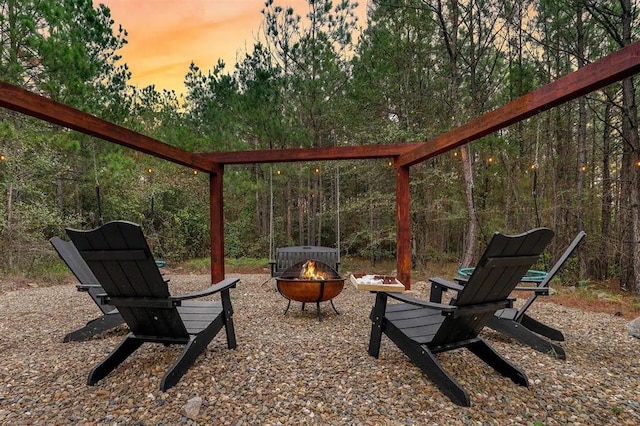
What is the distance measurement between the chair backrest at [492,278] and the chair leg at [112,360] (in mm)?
1922

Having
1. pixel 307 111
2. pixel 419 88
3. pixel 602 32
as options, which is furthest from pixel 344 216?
pixel 602 32

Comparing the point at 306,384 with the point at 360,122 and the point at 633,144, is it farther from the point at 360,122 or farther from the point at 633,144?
the point at 360,122

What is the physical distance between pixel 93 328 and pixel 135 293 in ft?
4.39

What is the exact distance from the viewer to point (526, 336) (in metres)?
2.57

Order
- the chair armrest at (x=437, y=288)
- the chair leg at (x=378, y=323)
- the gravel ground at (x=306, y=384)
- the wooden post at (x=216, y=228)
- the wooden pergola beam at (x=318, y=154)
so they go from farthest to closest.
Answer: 1. the wooden post at (x=216, y=228)
2. the wooden pergola beam at (x=318, y=154)
3. the chair armrest at (x=437, y=288)
4. the chair leg at (x=378, y=323)
5. the gravel ground at (x=306, y=384)

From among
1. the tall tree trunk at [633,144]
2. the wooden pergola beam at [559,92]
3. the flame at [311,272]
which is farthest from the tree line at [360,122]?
the wooden pergola beam at [559,92]

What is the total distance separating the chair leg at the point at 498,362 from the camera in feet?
6.61

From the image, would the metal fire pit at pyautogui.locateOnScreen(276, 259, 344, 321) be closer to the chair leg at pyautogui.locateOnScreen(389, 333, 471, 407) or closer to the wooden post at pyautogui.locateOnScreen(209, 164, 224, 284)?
the chair leg at pyautogui.locateOnScreen(389, 333, 471, 407)

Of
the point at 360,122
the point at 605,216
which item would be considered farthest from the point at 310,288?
the point at 605,216

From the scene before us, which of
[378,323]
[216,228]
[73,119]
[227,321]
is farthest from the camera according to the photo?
[216,228]

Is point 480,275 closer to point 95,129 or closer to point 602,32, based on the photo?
point 95,129

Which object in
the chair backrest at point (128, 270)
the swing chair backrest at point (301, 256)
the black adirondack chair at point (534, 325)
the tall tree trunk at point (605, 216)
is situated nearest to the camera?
the chair backrest at point (128, 270)

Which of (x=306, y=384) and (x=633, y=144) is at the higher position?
(x=633, y=144)

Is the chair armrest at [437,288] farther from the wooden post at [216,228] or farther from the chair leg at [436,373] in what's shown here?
the wooden post at [216,228]
